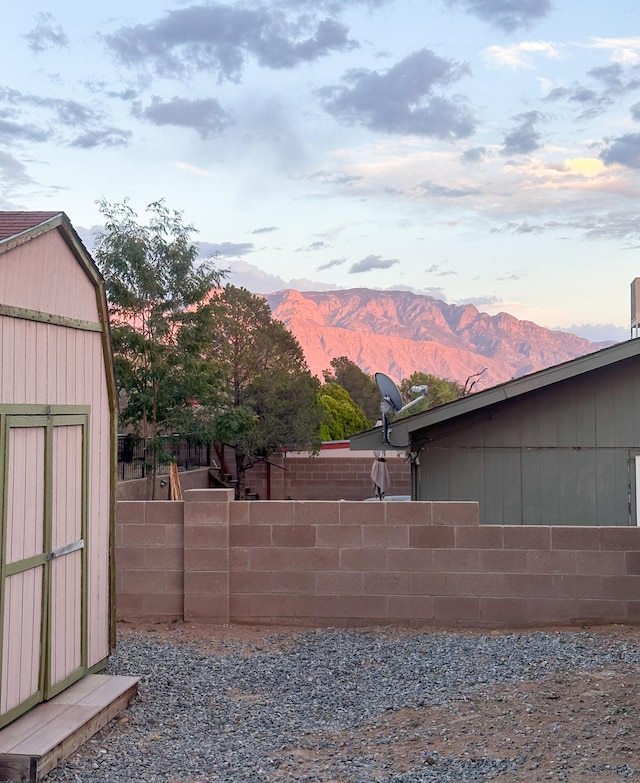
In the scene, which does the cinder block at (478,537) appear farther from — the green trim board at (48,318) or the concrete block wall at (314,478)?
the concrete block wall at (314,478)

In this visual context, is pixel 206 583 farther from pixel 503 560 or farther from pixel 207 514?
pixel 503 560

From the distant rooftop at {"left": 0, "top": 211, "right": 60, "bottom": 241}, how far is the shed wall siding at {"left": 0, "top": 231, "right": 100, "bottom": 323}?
3.8 inches

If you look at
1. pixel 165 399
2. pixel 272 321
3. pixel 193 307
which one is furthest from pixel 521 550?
pixel 272 321

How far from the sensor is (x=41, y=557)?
5.89m

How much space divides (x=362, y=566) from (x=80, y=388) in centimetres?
381

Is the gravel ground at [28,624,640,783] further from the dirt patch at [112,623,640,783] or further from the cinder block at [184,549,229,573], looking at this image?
the cinder block at [184,549,229,573]

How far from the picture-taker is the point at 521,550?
9.02 meters

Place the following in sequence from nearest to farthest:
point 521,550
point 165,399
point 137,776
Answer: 1. point 137,776
2. point 521,550
3. point 165,399

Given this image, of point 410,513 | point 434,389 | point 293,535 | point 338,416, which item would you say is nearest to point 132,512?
point 293,535

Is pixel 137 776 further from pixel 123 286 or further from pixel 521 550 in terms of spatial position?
pixel 123 286

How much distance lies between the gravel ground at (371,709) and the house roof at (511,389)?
3360 mm

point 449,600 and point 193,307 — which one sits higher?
point 193,307

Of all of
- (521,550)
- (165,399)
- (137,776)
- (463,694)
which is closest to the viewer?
(137,776)

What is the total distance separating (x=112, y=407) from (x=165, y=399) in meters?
10.6
